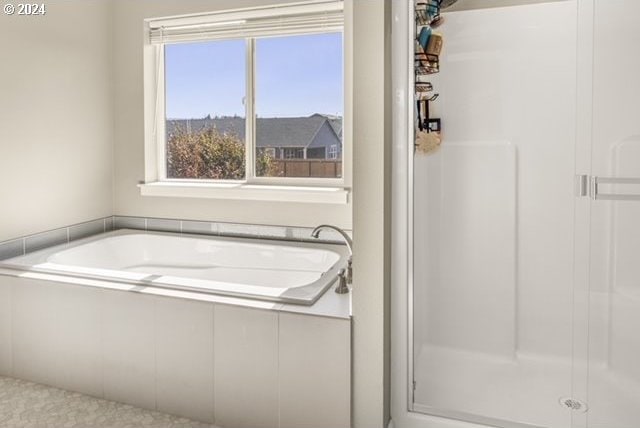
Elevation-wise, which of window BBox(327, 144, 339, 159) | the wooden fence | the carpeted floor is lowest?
the carpeted floor

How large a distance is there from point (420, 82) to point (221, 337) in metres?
1.27

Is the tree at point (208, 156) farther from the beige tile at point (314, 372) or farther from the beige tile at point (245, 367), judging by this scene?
the beige tile at point (314, 372)

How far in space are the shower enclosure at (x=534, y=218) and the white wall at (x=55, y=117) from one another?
7.01 ft

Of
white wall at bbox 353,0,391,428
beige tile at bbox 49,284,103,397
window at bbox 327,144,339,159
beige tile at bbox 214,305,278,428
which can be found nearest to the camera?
white wall at bbox 353,0,391,428

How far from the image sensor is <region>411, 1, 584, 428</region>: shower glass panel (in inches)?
90.5

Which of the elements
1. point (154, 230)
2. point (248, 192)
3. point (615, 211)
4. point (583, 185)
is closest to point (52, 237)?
point (154, 230)

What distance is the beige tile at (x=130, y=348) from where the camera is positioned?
2031mm

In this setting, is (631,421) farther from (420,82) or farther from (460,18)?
(460,18)

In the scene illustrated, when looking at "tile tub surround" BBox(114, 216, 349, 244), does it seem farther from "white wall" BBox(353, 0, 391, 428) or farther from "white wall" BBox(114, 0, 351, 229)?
"white wall" BBox(353, 0, 391, 428)

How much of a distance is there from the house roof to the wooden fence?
106 millimetres

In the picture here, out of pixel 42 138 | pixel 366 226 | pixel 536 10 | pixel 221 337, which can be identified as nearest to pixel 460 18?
pixel 536 10

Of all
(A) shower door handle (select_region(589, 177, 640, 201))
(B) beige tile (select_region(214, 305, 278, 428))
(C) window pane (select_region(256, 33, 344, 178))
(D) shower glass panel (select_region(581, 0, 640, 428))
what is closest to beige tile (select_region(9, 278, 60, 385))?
(B) beige tile (select_region(214, 305, 278, 428))

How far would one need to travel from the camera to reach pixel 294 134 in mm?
3076

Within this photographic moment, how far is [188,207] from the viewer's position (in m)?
3.21
